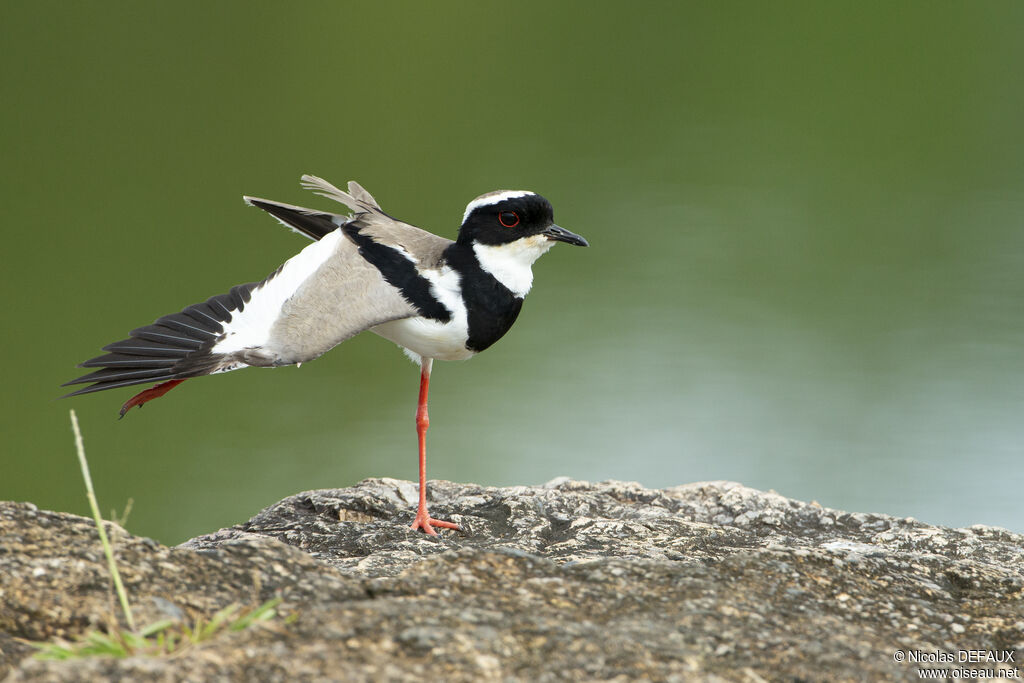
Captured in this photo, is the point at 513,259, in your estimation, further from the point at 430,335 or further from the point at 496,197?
the point at 430,335

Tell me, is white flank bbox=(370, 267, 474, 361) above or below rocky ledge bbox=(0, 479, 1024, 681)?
above

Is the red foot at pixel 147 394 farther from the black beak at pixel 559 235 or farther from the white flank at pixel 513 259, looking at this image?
the black beak at pixel 559 235

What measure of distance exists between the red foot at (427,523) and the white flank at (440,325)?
657 millimetres

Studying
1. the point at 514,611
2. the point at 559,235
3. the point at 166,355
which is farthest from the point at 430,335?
the point at 514,611

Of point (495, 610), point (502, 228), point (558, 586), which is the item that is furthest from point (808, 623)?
point (502, 228)

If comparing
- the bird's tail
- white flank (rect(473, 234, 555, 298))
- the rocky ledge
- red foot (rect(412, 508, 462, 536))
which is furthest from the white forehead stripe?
the rocky ledge

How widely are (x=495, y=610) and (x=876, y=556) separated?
132cm

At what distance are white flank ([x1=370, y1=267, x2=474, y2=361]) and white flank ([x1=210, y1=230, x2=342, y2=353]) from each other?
37cm

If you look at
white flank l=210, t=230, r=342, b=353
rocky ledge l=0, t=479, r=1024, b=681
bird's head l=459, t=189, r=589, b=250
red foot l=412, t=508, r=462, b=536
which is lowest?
rocky ledge l=0, t=479, r=1024, b=681

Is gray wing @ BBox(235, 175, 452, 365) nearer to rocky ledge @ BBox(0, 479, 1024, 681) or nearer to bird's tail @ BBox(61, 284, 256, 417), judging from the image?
bird's tail @ BBox(61, 284, 256, 417)

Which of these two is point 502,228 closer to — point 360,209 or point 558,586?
point 360,209

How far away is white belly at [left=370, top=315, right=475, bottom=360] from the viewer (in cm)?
390

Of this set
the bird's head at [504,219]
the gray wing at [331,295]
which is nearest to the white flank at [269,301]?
the gray wing at [331,295]

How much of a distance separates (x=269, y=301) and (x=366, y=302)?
1.22 ft
